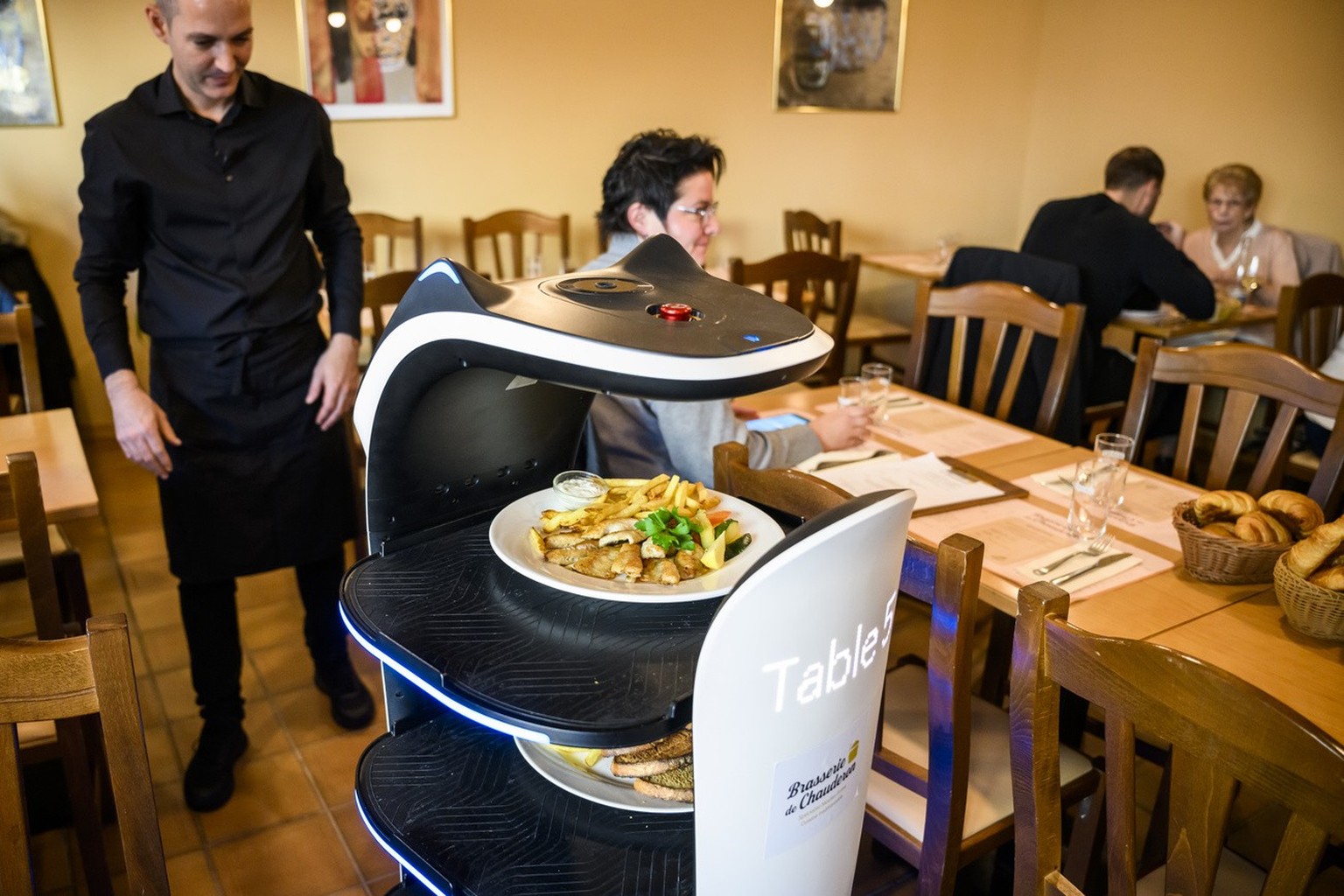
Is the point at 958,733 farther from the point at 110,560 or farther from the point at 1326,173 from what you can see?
the point at 1326,173

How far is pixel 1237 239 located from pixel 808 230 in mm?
1784

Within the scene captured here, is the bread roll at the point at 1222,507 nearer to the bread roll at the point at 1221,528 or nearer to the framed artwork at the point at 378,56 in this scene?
the bread roll at the point at 1221,528

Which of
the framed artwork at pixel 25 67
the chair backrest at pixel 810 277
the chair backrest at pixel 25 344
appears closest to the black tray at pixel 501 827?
the chair backrest at pixel 25 344

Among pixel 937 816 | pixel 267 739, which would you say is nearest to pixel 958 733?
pixel 937 816

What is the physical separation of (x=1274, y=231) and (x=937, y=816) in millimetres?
3983

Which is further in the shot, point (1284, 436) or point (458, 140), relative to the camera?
point (458, 140)

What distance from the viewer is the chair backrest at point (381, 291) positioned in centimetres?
279

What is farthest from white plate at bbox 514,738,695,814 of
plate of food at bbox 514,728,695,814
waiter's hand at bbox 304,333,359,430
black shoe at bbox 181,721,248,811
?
black shoe at bbox 181,721,248,811

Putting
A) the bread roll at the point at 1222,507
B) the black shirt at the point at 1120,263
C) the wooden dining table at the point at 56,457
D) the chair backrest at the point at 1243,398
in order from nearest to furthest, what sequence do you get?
the bread roll at the point at 1222,507 < the wooden dining table at the point at 56,457 < the chair backrest at the point at 1243,398 < the black shirt at the point at 1120,263

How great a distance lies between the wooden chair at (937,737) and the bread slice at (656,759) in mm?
301

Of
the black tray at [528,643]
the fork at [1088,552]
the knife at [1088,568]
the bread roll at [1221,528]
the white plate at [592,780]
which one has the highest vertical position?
the black tray at [528,643]

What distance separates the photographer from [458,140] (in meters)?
4.29

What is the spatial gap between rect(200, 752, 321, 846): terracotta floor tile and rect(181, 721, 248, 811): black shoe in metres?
0.03

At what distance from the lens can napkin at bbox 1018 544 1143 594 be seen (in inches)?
59.5
